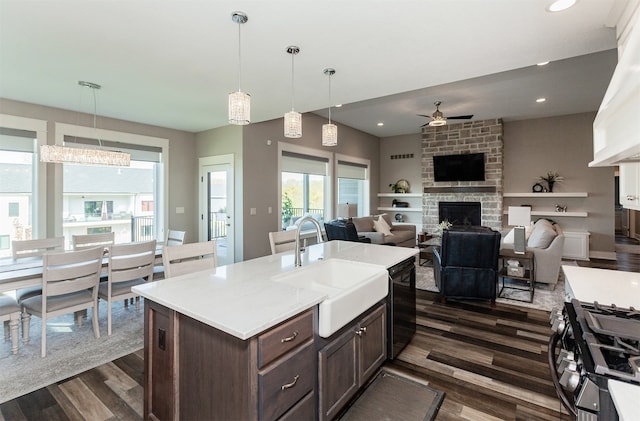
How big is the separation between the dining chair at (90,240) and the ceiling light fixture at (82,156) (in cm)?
94

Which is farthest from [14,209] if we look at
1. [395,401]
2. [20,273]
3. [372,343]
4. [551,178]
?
[551,178]

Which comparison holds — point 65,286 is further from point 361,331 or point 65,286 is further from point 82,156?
point 361,331

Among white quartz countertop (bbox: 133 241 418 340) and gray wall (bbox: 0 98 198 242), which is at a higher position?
gray wall (bbox: 0 98 198 242)

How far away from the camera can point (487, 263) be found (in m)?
3.61

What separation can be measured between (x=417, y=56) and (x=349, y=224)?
3060 millimetres

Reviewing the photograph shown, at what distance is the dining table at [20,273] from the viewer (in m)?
2.45

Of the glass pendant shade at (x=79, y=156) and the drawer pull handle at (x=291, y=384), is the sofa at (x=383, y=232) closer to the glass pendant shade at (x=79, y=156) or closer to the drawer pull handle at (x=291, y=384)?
the glass pendant shade at (x=79, y=156)

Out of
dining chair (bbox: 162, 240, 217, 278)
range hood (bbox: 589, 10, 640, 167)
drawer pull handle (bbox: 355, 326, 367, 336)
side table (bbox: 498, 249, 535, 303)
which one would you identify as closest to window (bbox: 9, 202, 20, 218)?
dining chair (bbox: 162, 240, 217, 278)

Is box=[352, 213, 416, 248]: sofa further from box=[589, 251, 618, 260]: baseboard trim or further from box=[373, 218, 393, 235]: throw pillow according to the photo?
box=[589, 251, 618, 260]: baseboard trim

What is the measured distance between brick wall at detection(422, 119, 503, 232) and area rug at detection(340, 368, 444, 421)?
603cm

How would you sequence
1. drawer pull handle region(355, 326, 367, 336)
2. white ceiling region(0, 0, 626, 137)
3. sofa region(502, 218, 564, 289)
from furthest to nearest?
sofa region(502, 218, 564, 289), white ceiling region(0, 0, 626, 137), drawer pull handle region(355, 326, 367, 336)

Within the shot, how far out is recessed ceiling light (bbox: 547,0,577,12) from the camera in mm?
1929

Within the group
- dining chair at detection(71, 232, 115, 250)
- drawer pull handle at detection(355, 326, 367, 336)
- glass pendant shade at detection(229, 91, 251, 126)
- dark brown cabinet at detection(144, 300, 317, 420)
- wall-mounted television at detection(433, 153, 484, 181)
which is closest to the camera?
dark brown cabinet at detection(144, 300, 317, 420)

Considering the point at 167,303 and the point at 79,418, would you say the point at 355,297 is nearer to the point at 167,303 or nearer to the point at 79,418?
the point at 167,303
